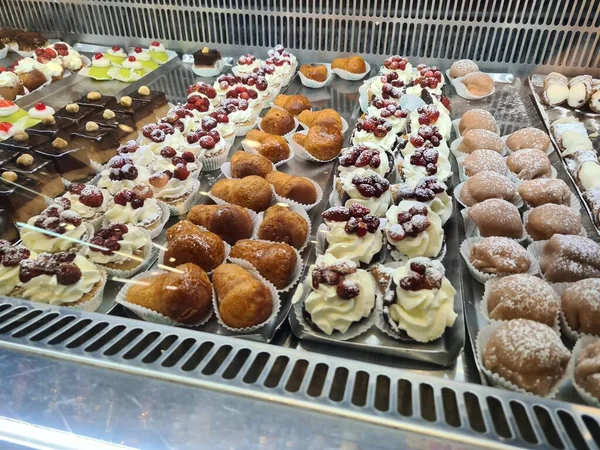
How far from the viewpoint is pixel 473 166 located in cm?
330

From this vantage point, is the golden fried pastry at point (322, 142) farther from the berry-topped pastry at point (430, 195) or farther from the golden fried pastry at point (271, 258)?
the golden fried pastry at point (271, 258)

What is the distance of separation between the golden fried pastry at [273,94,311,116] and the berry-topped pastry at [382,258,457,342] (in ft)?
7.74

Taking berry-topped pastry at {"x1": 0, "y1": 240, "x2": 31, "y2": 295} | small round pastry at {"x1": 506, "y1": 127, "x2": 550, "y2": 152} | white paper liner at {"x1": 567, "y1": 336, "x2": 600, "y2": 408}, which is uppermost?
berry-topped pastry at {"x1": 0, "y1": 240, "x2": 31, "y2": 295}

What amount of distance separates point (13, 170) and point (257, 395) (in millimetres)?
2410

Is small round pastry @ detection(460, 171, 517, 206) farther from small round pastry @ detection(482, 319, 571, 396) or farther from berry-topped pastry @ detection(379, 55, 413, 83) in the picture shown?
berry-topped pastry @ detection(379, 55, 413, 83)

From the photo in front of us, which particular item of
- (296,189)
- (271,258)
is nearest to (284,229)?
(271,258)

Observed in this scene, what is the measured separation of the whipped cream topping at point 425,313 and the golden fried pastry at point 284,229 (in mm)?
736

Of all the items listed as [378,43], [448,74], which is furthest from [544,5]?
[378,43]

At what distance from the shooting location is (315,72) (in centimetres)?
464

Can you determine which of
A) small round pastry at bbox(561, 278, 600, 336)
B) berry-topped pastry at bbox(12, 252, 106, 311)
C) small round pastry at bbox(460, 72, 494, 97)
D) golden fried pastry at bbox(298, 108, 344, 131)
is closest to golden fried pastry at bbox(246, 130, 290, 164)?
golden fried pastry at bbox(298, 108, 344, 131)

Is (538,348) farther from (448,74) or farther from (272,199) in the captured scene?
(448,74)

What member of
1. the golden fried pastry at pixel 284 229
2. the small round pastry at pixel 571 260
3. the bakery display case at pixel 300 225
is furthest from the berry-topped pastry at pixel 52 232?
the small round pastry at pixel 571 260

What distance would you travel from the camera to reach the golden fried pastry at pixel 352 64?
4.66m

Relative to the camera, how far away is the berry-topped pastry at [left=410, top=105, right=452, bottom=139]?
3.72 meters
